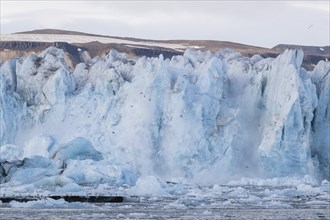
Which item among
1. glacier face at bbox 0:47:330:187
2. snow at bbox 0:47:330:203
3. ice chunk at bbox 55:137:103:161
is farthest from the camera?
glacier face at bbox 0:47:330:187

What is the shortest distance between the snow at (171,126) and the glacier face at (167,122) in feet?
0.13

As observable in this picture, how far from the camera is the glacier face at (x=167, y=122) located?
35.3 m

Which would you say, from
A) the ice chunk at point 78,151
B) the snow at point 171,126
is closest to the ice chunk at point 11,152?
the snow at point 171,126

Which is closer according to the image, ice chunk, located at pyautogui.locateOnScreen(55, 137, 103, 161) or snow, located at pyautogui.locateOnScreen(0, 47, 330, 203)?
snow, located at pyautogui.locateOnScreen(0, 47, 330, 203)

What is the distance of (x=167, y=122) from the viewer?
3672 cm

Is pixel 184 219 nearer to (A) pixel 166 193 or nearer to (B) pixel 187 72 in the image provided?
(A) pixel 166 193

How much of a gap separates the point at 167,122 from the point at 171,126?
287 millimetres

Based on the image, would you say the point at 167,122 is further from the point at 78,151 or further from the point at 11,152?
the point at 11,152

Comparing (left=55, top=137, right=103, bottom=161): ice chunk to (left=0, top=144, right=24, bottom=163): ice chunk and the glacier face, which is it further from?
(left=0, top=144, right=24, bottom=163): ice chunk

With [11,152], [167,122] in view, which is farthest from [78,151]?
[167,122]

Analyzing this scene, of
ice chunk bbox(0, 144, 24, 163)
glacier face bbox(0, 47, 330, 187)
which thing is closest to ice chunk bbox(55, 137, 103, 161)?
glacier face bbox(0, 47, 330, 187)

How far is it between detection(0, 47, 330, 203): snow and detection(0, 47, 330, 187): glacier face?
0.13 feet

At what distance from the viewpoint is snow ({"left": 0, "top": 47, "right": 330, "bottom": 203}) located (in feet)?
112

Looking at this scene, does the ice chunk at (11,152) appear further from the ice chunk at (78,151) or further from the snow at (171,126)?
the ice chunk at (78,151)
